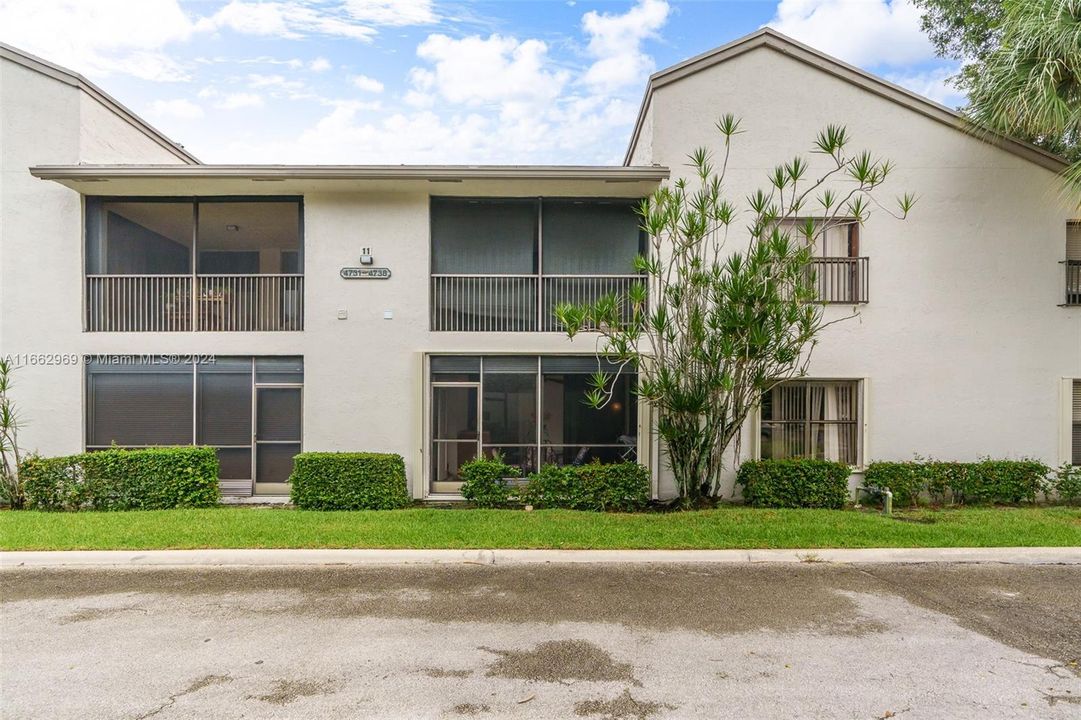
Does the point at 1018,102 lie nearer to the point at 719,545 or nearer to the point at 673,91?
the point at 673,91

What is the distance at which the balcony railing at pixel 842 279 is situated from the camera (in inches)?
401

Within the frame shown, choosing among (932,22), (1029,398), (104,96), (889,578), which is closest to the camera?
(889,578)

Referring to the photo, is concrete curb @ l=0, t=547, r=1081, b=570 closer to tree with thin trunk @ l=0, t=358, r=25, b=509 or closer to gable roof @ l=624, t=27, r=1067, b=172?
tree with thin trunk @ l=0, t=358, r=25, b=509

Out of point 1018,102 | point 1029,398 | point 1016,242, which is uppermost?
point 1018,102

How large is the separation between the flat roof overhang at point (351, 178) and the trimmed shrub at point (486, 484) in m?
4.84

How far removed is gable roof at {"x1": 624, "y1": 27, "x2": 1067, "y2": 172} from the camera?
33.0 feet

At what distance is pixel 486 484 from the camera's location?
9.40 meters

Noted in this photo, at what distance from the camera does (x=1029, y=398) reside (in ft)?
33.2

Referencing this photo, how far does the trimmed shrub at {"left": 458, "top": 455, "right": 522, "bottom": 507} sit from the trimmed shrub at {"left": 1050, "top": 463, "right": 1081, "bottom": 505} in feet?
30.2

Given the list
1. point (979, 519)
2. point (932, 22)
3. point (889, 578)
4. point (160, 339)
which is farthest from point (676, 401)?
point (932, 22)

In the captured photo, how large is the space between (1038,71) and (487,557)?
10549 mm

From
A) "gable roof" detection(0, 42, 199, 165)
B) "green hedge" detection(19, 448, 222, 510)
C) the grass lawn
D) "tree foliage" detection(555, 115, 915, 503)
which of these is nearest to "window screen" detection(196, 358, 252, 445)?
"green hedge" detection(19, 448, 222, 510)

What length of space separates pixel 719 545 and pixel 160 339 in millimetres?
9934

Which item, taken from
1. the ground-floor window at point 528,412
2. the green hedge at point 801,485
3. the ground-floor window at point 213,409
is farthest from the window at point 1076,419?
the ground-floor window at point 213,409
